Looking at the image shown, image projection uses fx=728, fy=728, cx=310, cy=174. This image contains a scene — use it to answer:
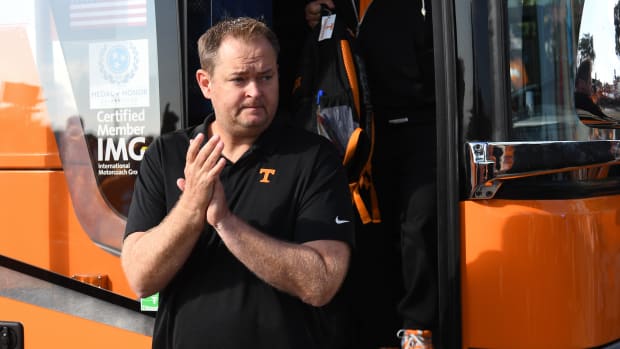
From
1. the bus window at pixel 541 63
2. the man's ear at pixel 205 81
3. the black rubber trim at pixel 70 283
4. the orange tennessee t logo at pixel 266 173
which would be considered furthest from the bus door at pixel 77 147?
the bus window at pixel 541 63

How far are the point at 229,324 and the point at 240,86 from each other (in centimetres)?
64

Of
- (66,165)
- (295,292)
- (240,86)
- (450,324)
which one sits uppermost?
(240,86)

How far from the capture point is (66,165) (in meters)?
2.59

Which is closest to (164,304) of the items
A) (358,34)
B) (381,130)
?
(381,130)

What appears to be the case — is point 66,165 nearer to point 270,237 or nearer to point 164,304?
point 164,304

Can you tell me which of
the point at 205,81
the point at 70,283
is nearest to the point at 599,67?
the point at 205,81

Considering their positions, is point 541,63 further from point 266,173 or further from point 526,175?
point 266,173

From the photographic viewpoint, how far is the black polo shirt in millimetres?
1936

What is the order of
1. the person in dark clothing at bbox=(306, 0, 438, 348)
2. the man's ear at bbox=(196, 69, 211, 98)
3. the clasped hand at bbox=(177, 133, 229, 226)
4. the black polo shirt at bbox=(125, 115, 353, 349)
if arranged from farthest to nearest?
the person in dark clothing at bbox=(306, 0, 438, 348)
the man's ear at bbox=(196, 69, 211, 98)
the black polo shirt at bbox=(125, 115, 353, 349)
the clasped hand at bbox=(177, 133, 229, 226)

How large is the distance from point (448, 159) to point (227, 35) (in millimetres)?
757

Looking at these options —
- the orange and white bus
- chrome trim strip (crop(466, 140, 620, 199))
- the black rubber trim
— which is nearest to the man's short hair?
the orange and white bus

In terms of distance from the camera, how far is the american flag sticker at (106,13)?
2.48m

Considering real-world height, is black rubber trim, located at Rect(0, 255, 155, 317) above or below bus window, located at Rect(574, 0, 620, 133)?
below

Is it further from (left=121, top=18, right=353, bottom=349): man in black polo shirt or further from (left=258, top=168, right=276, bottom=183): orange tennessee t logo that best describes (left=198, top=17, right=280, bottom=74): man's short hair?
(left=258, top=168, right=276, bottom=183): orange tennessee t logo
